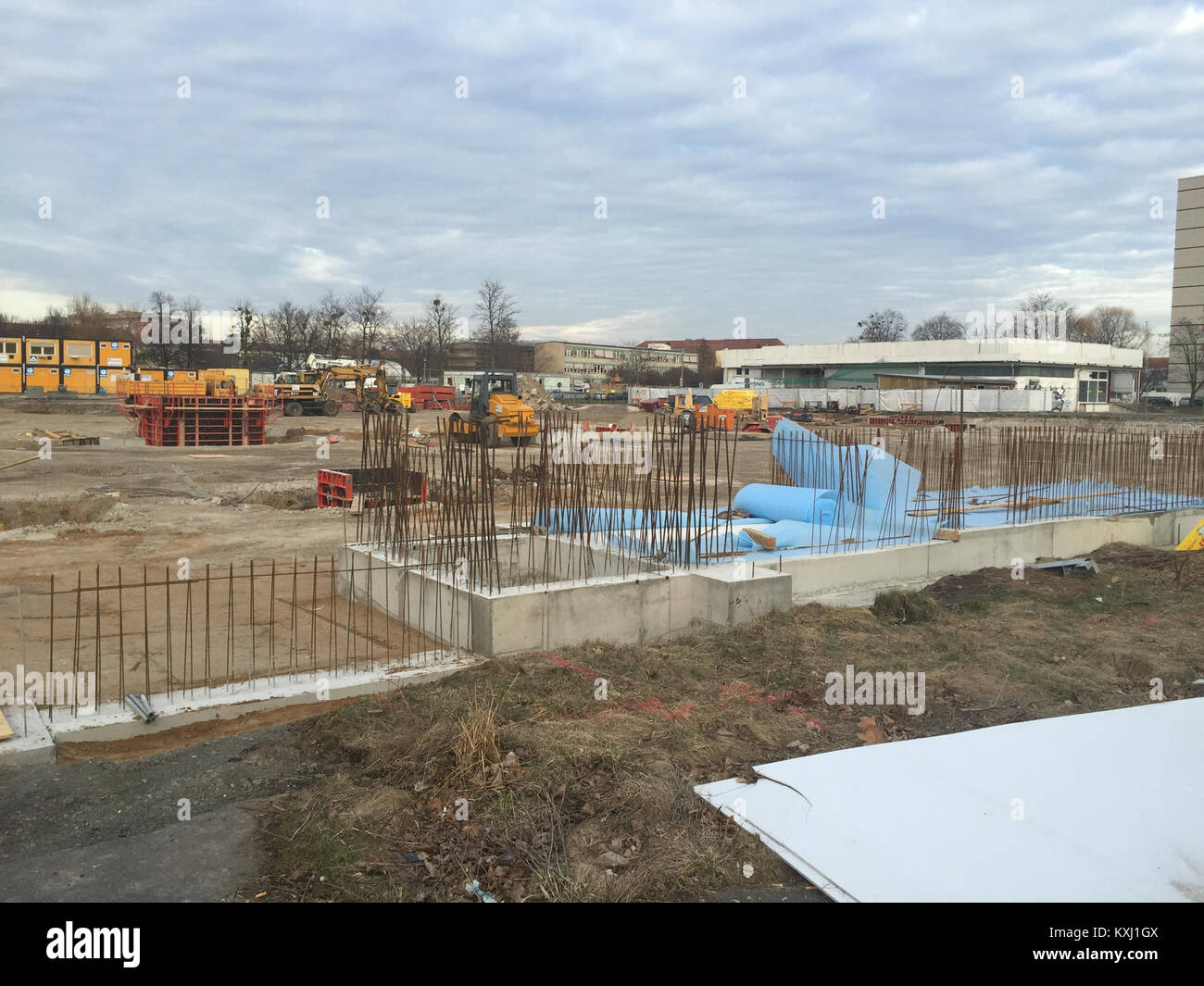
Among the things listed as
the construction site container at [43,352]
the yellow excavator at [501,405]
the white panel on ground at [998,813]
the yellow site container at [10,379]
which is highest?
the construction site container at [43,352]

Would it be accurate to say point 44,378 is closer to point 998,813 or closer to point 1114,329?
point 998,813

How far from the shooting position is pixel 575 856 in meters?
3.81

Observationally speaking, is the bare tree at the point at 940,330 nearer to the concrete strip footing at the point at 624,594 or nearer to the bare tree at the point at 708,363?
the bare tree at the point at 708,363

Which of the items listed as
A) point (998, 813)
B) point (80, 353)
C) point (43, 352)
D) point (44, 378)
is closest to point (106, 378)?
point (44, 378)

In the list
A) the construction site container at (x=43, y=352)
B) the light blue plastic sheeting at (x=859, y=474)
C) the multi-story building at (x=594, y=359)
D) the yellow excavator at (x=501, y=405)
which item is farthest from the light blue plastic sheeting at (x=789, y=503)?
the multi-story building at (x=594, y=359)

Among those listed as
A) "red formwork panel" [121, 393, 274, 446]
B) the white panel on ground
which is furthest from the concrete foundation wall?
"red formwork panel" [121, 393, 274, 446]

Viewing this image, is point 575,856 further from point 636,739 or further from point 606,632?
point 606,632

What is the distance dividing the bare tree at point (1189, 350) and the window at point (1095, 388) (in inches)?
159

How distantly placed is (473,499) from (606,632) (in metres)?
1.45

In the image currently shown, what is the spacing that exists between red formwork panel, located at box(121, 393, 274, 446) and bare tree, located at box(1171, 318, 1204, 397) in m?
50.6

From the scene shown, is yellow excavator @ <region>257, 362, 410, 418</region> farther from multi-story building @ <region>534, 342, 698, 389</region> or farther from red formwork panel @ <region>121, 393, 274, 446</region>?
multi-story building @ <region>534, 342, 698, 389</region>

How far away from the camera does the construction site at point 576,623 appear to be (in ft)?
14.1

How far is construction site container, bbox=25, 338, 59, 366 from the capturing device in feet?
157
